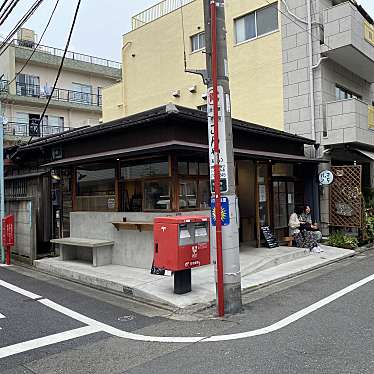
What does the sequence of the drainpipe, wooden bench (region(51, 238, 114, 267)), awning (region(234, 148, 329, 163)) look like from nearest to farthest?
1. wooden bench (region(51, 238, 114, 267))
2. awning (region(234, 148, 329, 163))
3. the drainpipe

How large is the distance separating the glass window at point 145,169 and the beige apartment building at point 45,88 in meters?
18.9

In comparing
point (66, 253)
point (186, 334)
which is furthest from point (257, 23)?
point (186, 334)

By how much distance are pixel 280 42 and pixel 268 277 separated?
10636 mm

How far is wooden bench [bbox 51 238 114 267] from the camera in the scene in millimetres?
10195

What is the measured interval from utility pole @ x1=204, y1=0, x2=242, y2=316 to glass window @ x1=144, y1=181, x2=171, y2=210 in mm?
3188

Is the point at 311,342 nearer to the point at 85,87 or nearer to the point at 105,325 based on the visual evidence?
the point at 105,325

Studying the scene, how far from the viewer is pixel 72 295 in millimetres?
7996

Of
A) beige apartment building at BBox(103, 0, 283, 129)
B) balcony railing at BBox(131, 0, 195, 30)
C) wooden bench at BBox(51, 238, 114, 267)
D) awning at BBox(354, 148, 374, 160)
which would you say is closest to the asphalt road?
wooden bench at BBox(51, 238, 114, 267)

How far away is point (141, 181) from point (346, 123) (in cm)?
823

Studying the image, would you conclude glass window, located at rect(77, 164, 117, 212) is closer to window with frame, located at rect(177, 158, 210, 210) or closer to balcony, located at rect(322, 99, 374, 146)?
window with frame, located at rect(177, 158, 210, 210)

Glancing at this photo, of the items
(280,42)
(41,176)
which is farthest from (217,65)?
(280,42)

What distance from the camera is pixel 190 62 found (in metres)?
19.6

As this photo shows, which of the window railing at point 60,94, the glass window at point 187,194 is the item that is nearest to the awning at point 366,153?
the glass window at point 187,194

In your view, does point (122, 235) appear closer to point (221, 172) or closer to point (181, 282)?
point (181, 282)
